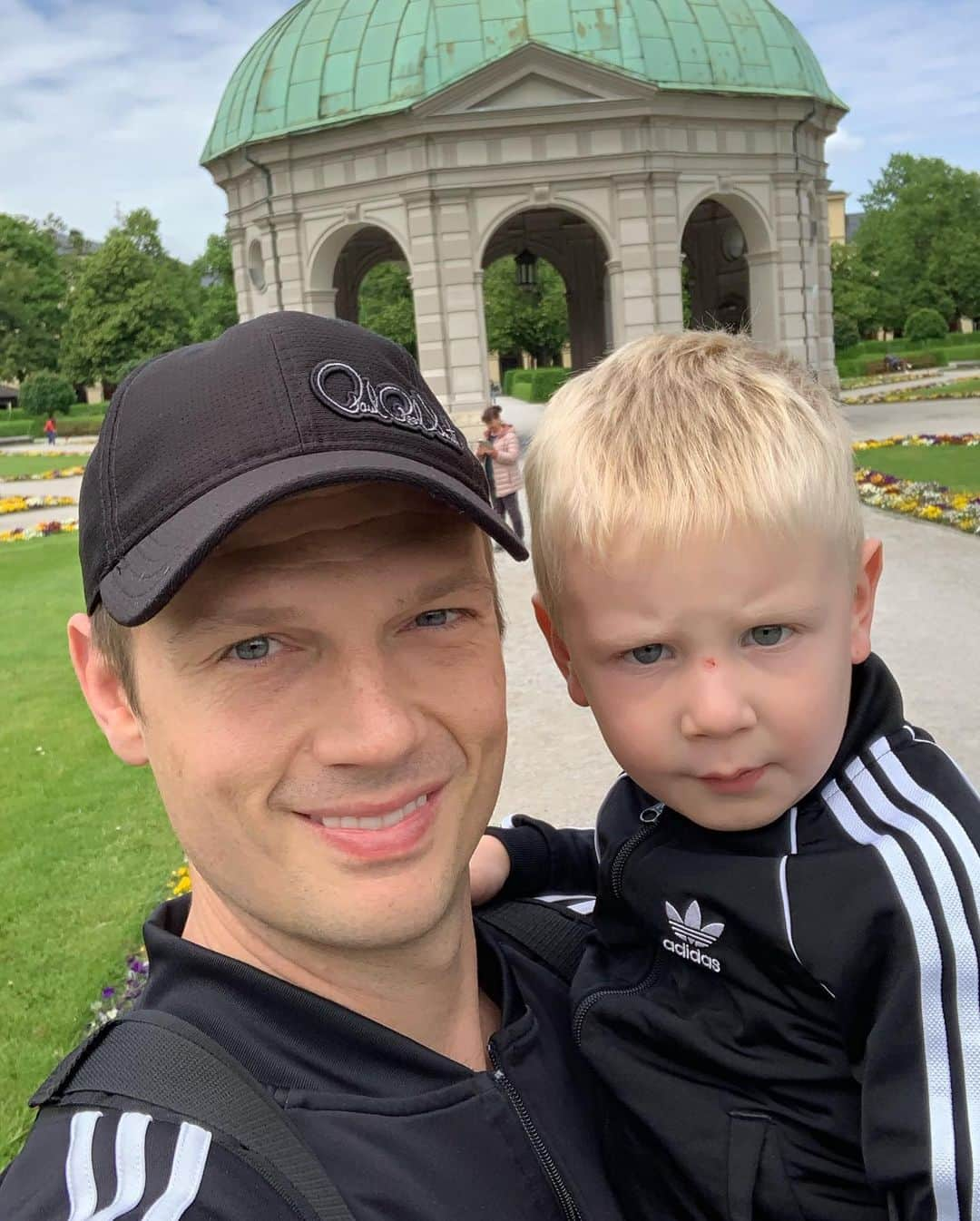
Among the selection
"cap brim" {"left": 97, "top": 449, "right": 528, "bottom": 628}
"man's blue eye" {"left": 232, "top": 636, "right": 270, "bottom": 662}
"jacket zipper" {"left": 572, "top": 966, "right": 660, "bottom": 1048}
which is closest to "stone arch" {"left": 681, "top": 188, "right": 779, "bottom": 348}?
"jacket zipper" {"left": 572, "top": 966, "right": 660, "bottom": 1048}

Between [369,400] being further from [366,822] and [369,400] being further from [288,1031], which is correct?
[288,1031]

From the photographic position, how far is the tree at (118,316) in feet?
203

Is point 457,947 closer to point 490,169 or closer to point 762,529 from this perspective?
point 762,529

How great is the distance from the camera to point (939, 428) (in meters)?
26.1

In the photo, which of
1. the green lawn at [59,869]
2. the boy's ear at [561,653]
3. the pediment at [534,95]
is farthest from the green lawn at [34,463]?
the boy's ear at [561,653]

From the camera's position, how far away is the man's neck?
5.67ft

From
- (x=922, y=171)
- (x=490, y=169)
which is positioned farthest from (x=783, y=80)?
(x=922, y=171)

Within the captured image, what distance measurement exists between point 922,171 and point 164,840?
234 ft

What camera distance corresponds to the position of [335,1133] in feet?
4.95

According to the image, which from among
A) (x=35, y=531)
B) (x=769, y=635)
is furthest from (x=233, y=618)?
(x=35, y=531)

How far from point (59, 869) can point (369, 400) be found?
17.9 ft

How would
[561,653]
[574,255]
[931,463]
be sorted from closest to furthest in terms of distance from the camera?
[561,653] < [931,463] < [574,255]

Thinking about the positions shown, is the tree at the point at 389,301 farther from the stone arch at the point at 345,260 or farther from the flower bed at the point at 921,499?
the flower bed at the point at 921,499

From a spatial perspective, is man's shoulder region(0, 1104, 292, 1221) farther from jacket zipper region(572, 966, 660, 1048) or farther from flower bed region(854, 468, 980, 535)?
flower bed region(854, 468, 980, 535)
